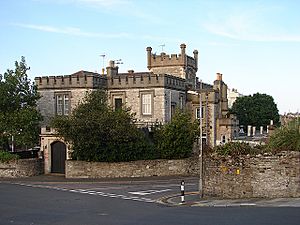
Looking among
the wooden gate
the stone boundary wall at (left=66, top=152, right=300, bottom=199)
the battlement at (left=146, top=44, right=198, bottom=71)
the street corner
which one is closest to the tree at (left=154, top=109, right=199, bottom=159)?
the wooden gate

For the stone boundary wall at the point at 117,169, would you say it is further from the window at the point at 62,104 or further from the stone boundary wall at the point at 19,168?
the window at the point at 62,104

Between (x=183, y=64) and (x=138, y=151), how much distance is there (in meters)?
21.9

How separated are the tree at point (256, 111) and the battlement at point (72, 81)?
3946cm

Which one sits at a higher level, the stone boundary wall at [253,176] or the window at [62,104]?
the window at [62,104]

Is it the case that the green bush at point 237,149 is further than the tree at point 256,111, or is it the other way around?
the tree at point 256,111

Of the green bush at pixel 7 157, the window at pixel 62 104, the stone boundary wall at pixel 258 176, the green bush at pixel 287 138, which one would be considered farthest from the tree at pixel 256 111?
the stone boundary wall at pixel 258 176

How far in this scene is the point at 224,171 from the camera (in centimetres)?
2661

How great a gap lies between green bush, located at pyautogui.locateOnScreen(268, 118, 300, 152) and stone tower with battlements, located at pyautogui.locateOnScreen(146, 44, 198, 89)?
33.6 metres

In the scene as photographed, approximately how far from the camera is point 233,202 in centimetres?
2459

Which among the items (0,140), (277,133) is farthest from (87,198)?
(0,140)

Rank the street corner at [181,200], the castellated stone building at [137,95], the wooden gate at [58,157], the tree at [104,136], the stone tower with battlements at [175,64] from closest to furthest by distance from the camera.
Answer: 1. the street corner at [181,200]
2. the tree at [104,136]
3. the wooden gate at [58,157]
4. the castellated stone building at [137,95]
5. the stone tower with battlements at [175,64]

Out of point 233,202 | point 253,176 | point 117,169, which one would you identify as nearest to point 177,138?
point 117,169

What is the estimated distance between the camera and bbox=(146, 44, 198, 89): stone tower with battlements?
61375mm

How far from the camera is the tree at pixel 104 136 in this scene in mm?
41188
